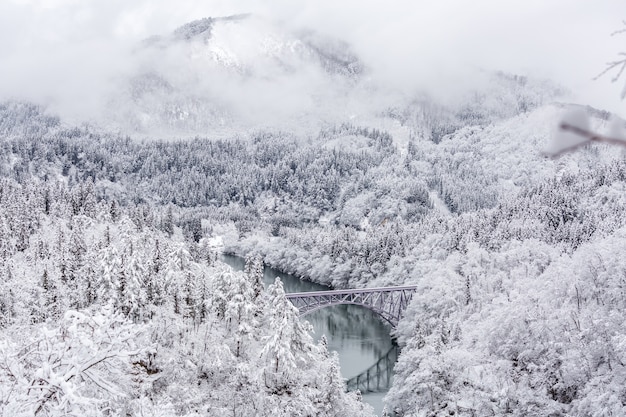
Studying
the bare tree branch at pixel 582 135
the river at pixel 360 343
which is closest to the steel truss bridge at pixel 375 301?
the river at pixel 360 343

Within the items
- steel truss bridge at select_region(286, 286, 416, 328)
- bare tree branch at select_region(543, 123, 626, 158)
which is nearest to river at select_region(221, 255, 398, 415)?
steel truss bridge at select_region(286, 286, 416, 328)

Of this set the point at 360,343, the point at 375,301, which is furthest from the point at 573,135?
the point at 375,301

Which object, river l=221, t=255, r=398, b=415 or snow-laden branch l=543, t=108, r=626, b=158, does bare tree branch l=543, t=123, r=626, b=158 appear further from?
river l=221, t=255, r=398, b=415

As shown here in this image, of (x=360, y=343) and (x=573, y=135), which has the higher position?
(x=573, y=135)

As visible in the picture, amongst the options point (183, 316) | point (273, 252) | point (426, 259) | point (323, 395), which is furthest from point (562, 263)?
point (273, 252)

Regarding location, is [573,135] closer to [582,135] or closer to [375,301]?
[582,135]
